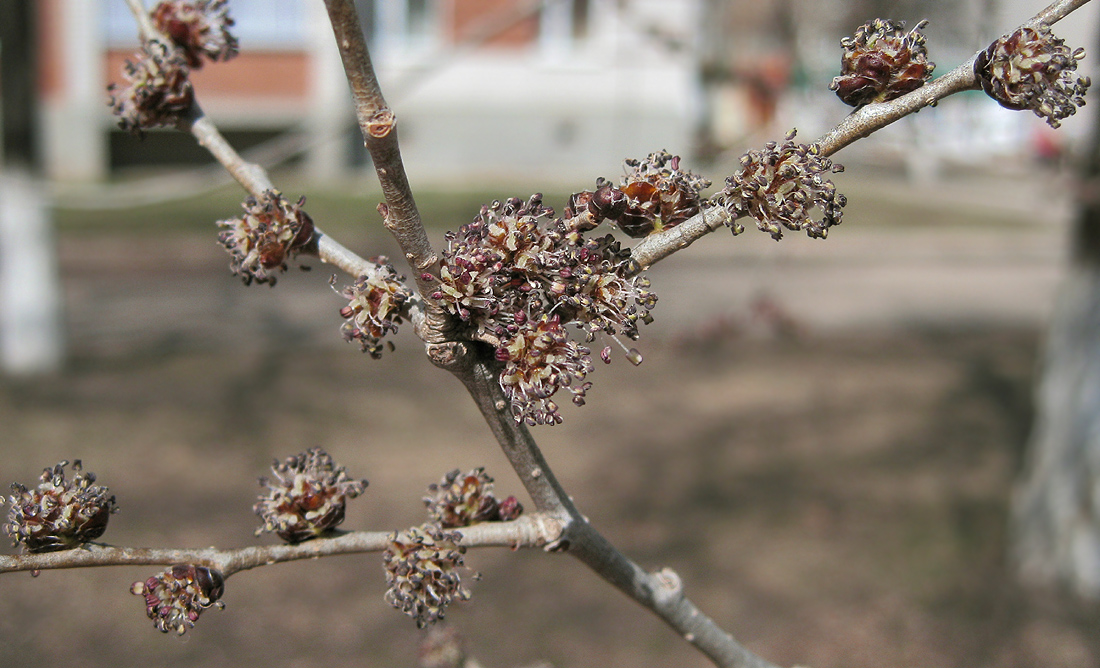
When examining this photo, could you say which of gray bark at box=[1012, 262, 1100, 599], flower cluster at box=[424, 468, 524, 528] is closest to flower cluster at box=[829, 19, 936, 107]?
flower cluster at box=[424, 468, 524, 528]

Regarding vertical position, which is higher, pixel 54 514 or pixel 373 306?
pixel 373 306

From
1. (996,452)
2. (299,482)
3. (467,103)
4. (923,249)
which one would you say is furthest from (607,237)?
(467,103)

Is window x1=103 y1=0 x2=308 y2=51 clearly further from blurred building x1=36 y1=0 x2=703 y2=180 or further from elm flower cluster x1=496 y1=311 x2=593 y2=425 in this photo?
elm flower cluster x1=496 y1=311 x2=593 y2=425

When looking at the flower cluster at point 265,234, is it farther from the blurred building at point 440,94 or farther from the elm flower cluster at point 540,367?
the blurred building at point 440,94

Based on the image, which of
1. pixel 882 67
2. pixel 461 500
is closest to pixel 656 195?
pixel 882 67

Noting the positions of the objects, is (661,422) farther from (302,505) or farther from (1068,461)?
(302,505)

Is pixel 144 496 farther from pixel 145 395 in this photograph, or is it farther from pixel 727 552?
pixel 727 552
